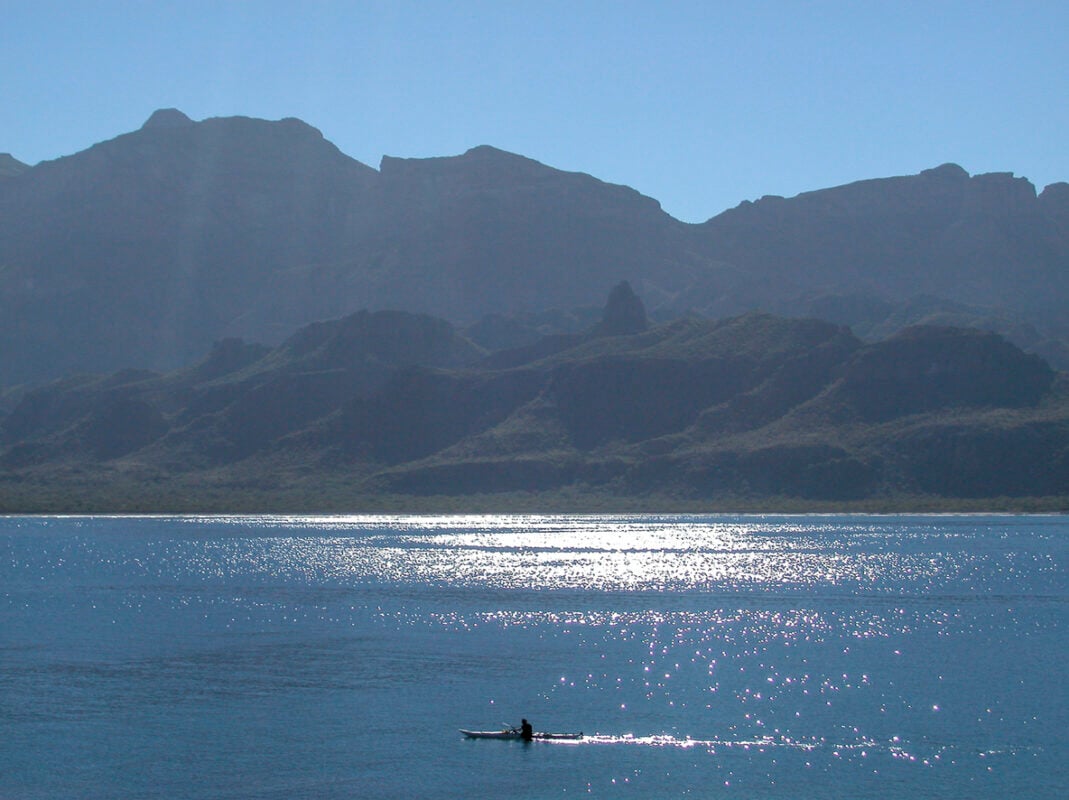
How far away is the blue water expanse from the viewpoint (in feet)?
221

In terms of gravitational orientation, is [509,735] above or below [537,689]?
below

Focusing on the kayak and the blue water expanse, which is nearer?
the blue water expanse

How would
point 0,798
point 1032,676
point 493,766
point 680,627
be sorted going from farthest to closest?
point 680,627
point 1032,676
point 493,766
point 0,798

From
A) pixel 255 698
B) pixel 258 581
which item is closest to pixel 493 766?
pixel 255 698

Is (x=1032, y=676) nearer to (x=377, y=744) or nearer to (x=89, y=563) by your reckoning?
(x=377, y=744)

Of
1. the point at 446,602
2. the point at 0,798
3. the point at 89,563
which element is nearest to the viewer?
the point at 0,798

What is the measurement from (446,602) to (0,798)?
71.5m

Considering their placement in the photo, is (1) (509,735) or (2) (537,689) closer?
(1) (509,735)

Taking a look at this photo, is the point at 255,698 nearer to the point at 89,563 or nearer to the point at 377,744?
the point at 377,744

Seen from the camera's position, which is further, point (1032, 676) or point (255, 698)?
point (1032, 676)

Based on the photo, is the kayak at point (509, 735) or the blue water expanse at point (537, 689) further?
the kayak at point (509, 735)

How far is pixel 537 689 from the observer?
8688 cm

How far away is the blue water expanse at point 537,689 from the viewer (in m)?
67.3

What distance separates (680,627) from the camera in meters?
115
